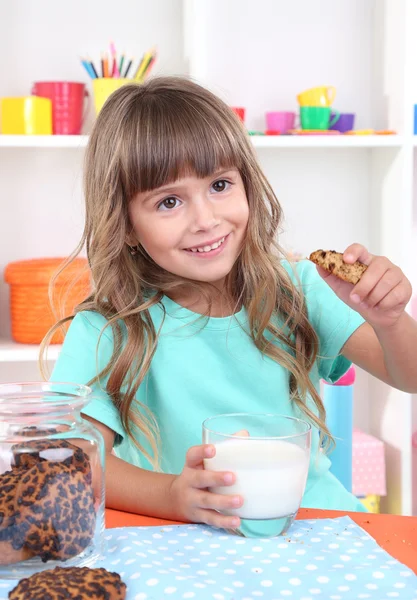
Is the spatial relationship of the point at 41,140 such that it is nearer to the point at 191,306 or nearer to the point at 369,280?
the point at 191,306

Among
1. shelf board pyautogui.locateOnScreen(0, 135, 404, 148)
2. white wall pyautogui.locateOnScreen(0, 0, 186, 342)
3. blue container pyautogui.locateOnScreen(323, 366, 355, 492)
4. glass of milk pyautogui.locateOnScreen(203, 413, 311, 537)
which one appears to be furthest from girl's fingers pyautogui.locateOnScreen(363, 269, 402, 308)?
white wall pyautogui.locateOnScreen(0, 0, 186, 342)

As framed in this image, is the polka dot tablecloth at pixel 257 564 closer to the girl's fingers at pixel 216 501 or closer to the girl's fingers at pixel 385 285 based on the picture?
the girl's fingers at pixel 216 501

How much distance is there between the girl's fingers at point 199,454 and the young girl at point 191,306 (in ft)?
0.70

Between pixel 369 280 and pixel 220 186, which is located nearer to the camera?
pixel 369 280

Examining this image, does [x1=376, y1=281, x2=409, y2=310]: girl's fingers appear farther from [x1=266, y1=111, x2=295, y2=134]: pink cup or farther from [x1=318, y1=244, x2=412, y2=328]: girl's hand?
[x1=266, y1=111, x2=295, y2=134]: pink cup

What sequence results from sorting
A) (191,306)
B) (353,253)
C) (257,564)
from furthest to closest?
(191,306), (353,253), (257,564)

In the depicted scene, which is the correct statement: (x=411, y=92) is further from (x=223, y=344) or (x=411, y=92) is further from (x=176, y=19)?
(x=223, y=344)

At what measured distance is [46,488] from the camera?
633mm

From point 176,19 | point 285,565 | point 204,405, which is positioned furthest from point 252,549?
point 176,19

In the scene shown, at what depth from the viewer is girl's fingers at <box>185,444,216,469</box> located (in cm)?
75

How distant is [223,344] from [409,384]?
260 mm

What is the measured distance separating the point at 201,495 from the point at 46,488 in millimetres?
182

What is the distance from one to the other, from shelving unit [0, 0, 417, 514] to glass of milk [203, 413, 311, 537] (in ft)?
4.59

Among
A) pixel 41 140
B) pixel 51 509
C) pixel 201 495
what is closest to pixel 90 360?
pixel 201 495
